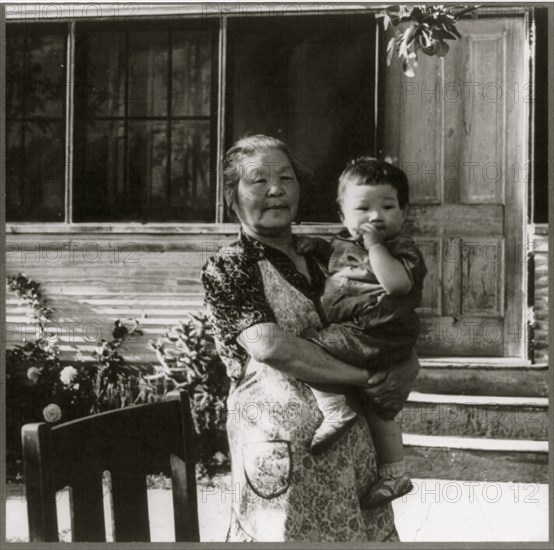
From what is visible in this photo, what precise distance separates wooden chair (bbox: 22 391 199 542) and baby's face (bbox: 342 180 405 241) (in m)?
0.53

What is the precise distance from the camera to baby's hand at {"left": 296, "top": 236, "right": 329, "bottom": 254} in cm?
162

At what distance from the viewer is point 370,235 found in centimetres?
160

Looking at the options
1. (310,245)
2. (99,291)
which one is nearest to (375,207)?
(310,245)

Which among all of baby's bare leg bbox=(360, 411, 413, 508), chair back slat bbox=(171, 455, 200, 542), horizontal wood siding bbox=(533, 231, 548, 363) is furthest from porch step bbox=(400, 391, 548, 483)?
chair back slat bbox=(171, 455, 200, 542)

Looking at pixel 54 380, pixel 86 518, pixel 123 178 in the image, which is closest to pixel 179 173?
pixel 123 178

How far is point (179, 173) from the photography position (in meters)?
2.48

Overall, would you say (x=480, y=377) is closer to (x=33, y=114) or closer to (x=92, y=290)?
(x=92, y=290)

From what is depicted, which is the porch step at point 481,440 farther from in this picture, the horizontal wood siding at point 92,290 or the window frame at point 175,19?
the horizontal wood siding at point 92,290

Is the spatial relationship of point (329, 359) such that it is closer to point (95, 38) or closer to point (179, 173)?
point (179, 173)

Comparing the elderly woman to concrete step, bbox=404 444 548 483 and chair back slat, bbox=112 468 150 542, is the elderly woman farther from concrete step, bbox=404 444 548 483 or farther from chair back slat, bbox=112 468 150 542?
concrete step, bbox=404 444 548 483

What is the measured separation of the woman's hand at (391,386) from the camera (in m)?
1.57

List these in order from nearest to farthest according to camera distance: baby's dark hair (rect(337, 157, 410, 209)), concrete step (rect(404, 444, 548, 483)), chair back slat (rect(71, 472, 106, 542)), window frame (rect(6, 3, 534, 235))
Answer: chair back slat (rect(71, 472, 106, 542)) < baby's dark hair (rect(337, 157, 410, 209)) < concrete step (rect(404, 444, 548, 483)) < window frame (rect(6, 3, 534, 235))

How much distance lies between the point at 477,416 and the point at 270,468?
1.04 m

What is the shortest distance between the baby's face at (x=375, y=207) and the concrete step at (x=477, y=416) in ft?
2.73
